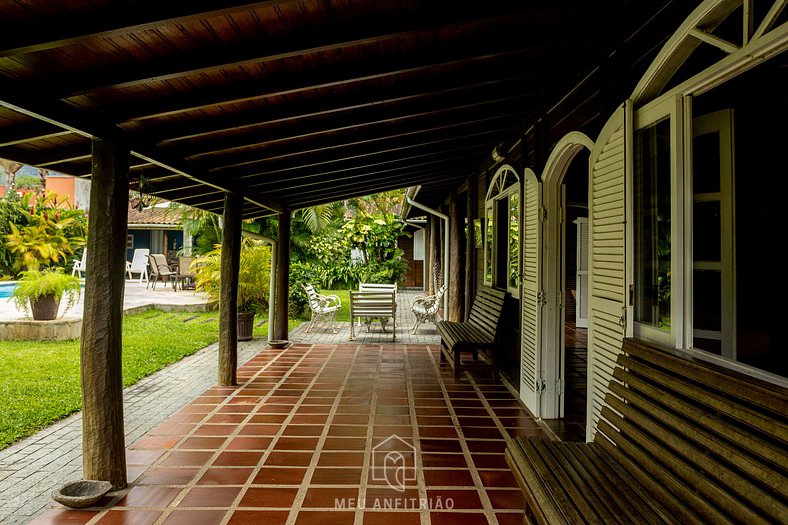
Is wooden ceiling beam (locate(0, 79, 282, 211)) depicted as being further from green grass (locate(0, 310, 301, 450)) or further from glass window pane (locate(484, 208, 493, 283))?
glass window pane (locate(484, 208, 493, 283))

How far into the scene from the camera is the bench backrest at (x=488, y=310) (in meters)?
5.13

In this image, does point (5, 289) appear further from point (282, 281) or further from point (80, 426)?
point (80, 426)

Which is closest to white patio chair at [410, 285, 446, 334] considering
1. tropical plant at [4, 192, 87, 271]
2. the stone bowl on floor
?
the stone bowl on floor

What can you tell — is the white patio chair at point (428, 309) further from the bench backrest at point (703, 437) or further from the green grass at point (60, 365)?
the bench backrest at point (703, 437)

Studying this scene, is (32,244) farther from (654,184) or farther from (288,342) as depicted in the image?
(654,184)

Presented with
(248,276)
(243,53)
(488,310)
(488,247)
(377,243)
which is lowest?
(488,310)

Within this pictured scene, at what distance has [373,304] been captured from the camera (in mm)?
7703

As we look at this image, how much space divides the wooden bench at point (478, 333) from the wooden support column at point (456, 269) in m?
2.28

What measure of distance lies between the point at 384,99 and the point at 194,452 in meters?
2.83

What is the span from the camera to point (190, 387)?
4.96 metres

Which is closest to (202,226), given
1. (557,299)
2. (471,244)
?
(471,244)

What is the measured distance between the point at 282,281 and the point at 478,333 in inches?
132

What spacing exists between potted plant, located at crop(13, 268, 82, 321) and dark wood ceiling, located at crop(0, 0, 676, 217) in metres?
4.25

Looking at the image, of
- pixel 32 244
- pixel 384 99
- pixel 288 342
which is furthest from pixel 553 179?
pixel 32 244
